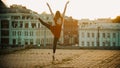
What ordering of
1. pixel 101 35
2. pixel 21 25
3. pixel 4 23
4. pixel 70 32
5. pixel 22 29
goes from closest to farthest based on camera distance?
pixel 101 35, pixel 22 29, pixel 21 25, pixel 4 23, pixel 70 32

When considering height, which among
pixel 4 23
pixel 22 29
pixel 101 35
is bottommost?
pixel 101 35

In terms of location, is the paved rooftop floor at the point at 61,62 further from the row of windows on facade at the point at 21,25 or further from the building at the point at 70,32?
the building at the point at 70,32

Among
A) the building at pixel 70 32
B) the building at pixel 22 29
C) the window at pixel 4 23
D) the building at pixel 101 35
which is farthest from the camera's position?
the building at pixel 70 32

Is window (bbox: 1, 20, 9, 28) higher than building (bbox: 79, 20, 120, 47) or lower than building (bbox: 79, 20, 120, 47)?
higher

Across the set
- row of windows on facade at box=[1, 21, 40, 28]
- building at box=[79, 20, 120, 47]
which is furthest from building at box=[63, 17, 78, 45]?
building at box=[79, 20, 120, 47]

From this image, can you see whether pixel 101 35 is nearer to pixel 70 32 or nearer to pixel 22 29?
pixel 70 32

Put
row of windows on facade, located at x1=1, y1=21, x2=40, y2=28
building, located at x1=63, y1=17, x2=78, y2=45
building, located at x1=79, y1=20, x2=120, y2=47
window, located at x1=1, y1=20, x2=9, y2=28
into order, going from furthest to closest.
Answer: building, located at x1=63, y1=17, x2=78, y2=45 → window, located at x1=1, y1=20, x2=9, y2=28 → row of windows on facade, located at x1=1, y1=21, x2=40, y2=28 → building, located at x1=79, y1=20, x2=120, y2=47

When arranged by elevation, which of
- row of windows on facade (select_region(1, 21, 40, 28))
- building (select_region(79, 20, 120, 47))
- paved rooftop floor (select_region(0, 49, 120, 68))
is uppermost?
row of windows on facade (select_region(1, 21, 40, 28))

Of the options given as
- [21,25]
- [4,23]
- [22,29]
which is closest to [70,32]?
[21,25]

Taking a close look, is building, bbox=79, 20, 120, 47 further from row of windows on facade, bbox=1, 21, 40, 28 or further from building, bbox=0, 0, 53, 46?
row of windows on facade, bbox=1, 21, 40, 28

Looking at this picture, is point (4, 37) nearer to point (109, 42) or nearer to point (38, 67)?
point (109, 42)

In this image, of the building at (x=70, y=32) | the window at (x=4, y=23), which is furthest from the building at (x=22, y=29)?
the building at (x=70, y=32)

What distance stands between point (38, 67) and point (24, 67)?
0.38 metres

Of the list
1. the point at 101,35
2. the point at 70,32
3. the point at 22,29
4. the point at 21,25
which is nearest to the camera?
the point at 101,35
